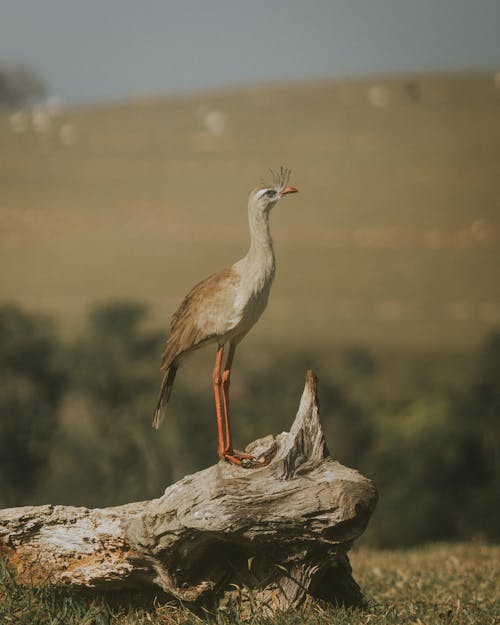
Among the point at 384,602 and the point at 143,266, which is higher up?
the point at 143,266

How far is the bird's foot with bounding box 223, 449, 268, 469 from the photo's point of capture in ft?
17.0

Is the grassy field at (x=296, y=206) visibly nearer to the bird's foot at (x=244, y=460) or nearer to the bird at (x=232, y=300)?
the bird at (x=232, y=300)

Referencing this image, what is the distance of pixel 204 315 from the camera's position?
19.3 ft

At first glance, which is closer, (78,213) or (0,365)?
(0,365)

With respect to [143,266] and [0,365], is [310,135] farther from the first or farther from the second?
[0,365]

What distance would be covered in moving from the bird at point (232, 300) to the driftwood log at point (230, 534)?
0.66 meters

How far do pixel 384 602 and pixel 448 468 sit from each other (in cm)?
1302

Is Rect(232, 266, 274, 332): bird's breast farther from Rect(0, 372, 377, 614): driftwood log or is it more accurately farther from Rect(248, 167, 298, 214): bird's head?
Rect(0, 372, 377, 614): driftwood log

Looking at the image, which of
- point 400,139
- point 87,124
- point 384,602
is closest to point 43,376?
point 87,124

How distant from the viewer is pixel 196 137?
2869cm

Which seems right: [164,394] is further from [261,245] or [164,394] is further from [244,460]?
[261,245]

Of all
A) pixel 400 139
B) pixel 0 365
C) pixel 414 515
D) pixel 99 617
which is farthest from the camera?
pixel 400 139

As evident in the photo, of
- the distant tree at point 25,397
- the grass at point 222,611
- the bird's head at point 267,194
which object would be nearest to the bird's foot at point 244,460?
the grass at point 222,611

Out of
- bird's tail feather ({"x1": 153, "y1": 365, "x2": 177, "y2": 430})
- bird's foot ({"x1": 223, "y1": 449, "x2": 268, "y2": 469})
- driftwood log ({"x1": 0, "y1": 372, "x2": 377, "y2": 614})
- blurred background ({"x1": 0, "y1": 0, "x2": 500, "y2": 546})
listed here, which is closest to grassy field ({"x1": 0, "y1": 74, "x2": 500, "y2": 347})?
blurred background ({"x1": 0, "y1": 0, "x2": 500, "y2": 546})
